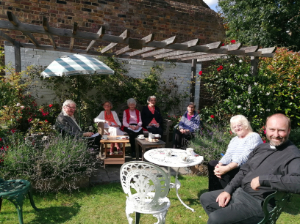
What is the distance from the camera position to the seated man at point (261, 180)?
5.81 ft

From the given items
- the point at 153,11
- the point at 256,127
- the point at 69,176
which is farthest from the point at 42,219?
the point at 153,11

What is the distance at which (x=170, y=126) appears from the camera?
19.5 ft

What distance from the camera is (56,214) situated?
8.68ft

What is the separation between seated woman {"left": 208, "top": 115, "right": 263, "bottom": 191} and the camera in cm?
257

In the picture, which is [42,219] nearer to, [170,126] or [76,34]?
[76,34]

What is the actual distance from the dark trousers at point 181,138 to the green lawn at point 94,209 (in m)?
1.73

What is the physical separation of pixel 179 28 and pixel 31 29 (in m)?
5.09

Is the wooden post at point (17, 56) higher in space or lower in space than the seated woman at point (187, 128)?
higher

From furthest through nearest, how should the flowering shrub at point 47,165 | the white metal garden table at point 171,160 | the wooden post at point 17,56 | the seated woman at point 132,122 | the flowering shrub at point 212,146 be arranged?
the wooden post at point 17,56
the seated woman at point 132,122
the flowering shrub at point 212,146
the flowering shrub at point 47,165
the white metal garden table at point 171,160

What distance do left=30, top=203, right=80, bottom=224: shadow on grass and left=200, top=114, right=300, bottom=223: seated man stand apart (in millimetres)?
1614

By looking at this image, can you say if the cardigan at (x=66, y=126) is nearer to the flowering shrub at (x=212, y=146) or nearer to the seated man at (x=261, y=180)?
the flowering shrub at (x=212, y=146)

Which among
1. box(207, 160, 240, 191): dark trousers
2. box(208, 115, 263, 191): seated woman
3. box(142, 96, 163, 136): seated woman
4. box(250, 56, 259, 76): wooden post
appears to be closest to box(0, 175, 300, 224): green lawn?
box(207, 160, 240, 191): dark trousers

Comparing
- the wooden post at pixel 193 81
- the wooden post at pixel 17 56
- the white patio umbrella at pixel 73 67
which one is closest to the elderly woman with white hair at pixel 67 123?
the white patio umbrella at pixel 73 67

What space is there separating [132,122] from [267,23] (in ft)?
24.8
